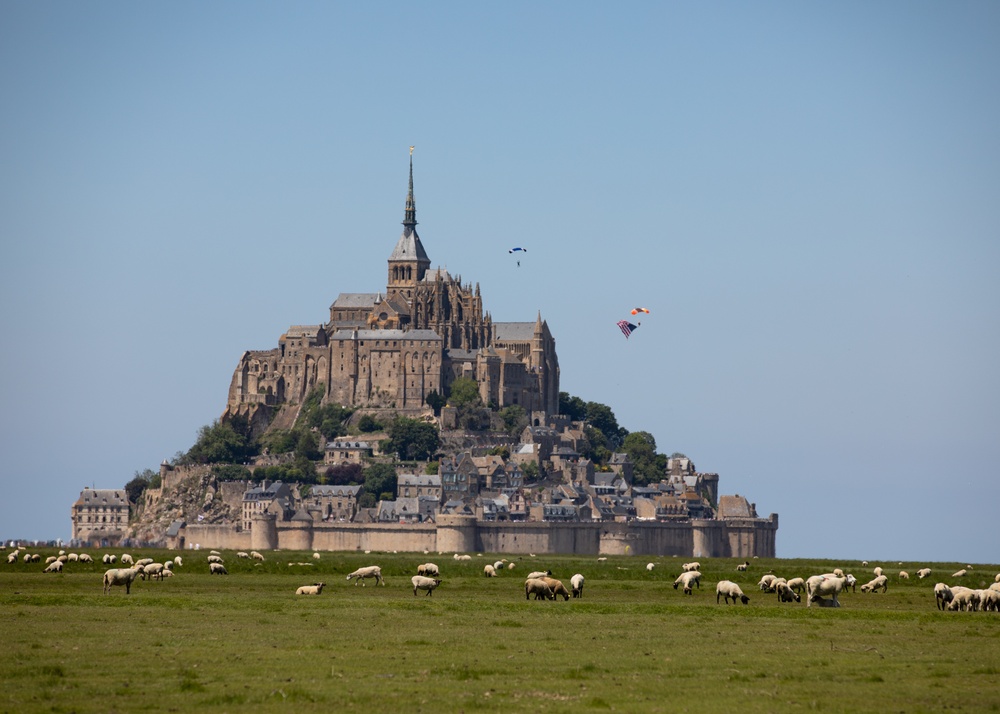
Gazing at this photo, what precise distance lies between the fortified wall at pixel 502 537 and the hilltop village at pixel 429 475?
148mm

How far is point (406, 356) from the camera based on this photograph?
178625 millimetres

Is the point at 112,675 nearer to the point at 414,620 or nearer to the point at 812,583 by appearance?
the point at 414,620

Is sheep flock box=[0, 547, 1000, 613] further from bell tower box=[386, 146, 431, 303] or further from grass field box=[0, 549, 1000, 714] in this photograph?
bell tower box=[386, 146, 431, 303]

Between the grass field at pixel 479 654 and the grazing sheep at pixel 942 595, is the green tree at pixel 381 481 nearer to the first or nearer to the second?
the grass field at pixel 479 654

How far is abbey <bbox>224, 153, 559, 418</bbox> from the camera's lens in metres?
179

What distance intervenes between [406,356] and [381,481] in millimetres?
20670

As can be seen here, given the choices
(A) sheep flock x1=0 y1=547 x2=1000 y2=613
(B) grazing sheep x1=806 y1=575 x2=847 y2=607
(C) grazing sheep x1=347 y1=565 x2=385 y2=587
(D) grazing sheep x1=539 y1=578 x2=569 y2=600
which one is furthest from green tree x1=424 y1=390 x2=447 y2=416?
(B) grazing sheep x1=806 y1=575 x2=847 y2=607

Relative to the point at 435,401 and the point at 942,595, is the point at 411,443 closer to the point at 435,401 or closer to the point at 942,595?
the point at 435,401

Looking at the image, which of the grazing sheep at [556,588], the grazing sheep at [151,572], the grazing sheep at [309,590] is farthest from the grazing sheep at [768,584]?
the grazing sheep at [151,572]

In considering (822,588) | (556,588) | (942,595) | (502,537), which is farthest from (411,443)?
(942,595)

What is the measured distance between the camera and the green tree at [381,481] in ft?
529

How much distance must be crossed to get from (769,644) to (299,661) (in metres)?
10.5

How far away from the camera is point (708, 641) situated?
37.3 metres

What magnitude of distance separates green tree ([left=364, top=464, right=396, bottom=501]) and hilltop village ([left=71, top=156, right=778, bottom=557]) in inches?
39.0
